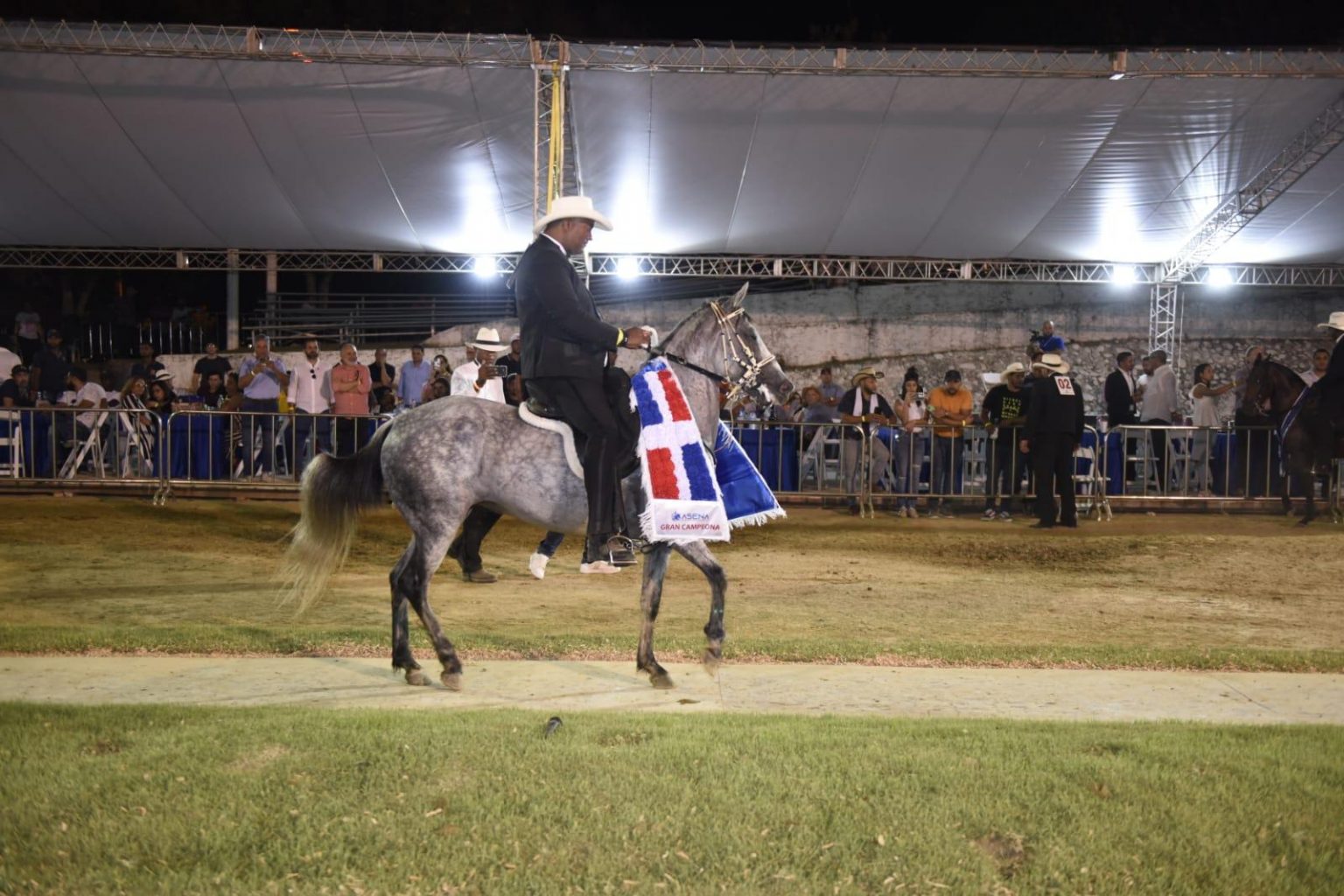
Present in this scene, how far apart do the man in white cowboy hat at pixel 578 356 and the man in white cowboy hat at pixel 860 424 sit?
1031 centimetres

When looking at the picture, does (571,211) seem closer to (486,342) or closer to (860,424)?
(486,342)

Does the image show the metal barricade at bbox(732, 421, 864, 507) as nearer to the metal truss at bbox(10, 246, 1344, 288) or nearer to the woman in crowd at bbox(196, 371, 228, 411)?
the metal truss at bbox(10, 246, 1344, 288)

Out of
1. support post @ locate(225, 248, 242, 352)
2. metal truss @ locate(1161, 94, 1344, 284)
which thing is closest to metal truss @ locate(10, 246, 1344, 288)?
metal truss @ locate(1161, 94, 1344, 284)

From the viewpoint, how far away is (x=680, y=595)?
10984 millimetres

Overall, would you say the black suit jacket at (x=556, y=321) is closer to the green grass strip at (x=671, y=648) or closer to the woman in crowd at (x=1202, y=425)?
the green grass strip at (x=671, y=648)

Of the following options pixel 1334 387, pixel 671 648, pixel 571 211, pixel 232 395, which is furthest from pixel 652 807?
pixel 232 395

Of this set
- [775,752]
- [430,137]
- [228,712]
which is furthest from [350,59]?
[775,752]

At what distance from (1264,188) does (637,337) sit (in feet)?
55.7

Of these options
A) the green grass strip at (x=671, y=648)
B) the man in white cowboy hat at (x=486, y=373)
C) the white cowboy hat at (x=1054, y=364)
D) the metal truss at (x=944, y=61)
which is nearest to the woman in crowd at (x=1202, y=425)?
the white cowboy hat at (x=1054, y=364)

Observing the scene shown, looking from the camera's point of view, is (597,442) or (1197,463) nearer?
(597,442)

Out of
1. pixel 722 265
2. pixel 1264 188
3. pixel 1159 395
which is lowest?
pixel 1159 395

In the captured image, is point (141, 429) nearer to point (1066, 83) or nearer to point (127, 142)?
point (127, 142)

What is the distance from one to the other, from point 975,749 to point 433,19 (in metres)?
28.1

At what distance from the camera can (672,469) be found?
736cm
